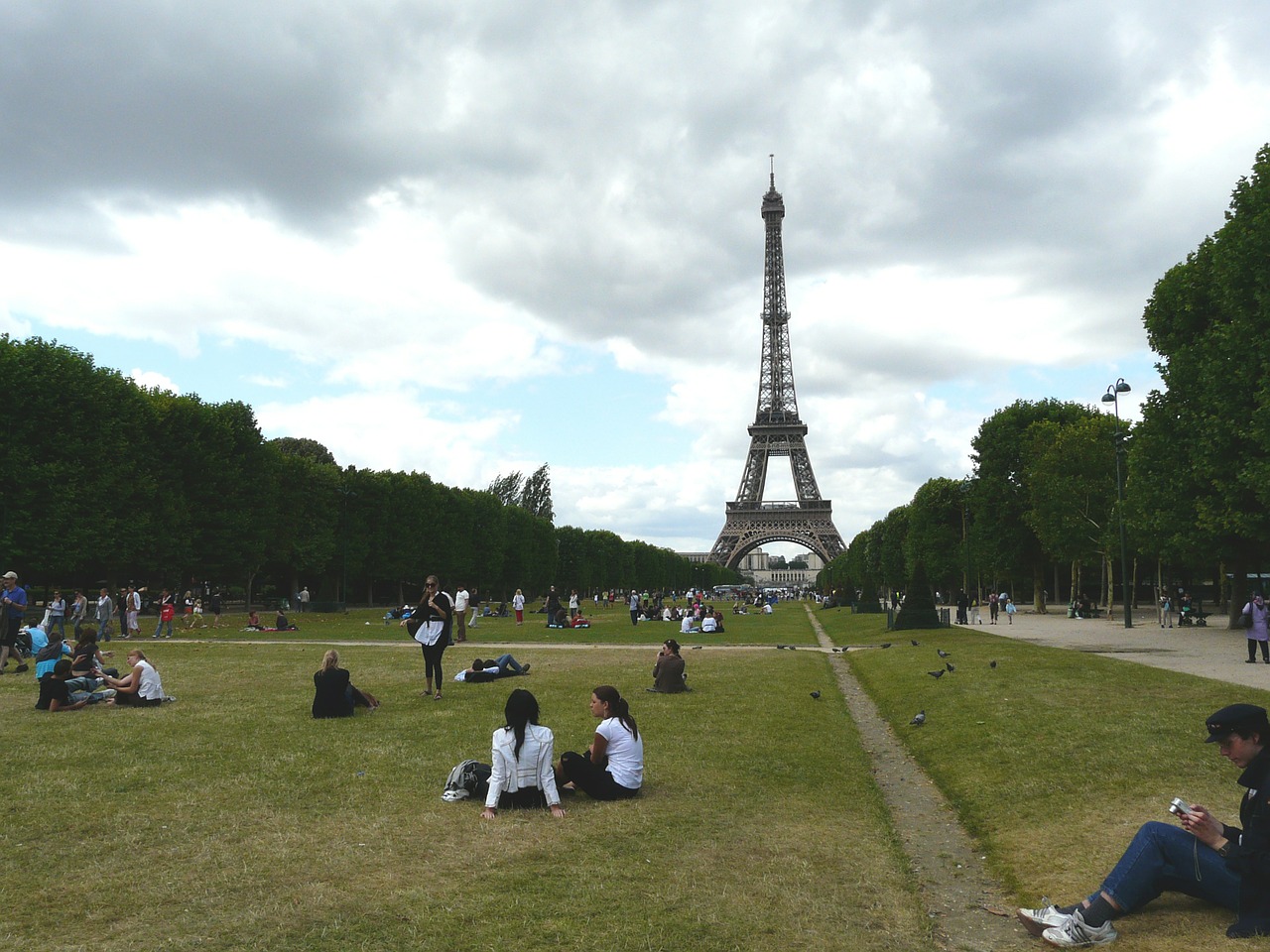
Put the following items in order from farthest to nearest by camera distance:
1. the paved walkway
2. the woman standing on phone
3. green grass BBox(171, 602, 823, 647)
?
green grass BBox(171, 602, 823, 647), the paved walkway, the woman standing on phone

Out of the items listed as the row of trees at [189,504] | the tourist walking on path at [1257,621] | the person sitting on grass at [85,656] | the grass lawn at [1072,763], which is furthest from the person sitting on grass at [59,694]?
the row of trees at [189,504]

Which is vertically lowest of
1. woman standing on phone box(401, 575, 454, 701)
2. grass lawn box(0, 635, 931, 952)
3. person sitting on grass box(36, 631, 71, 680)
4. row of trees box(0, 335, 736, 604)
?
grass lawn box(0, 635, 931, 952)

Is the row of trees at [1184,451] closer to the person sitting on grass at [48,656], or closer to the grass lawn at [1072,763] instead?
the grass lawn at [1072,763]

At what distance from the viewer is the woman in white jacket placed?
9.69 m

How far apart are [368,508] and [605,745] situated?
2230 inches

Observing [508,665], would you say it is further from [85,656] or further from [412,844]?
[412,844]

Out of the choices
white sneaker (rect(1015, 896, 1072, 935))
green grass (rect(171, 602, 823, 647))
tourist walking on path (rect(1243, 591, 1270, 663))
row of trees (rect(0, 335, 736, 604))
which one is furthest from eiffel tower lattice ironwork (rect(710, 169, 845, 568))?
white sneaker (rect(1015, 896, 1072, 935))

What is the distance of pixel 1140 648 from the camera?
2916 centimetres

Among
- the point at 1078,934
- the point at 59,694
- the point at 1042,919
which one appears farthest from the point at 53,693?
the point at 1078,934

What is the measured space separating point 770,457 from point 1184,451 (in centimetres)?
10031

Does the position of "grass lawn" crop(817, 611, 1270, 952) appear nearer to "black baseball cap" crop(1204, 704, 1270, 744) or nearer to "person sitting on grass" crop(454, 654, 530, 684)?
"black baseball cap" crop(1204, 704, 1270, 744)

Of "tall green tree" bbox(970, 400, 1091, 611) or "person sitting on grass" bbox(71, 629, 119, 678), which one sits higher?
"tall green tree" bbox(970, 400, 1091, 611)

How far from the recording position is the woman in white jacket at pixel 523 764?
9688 mm

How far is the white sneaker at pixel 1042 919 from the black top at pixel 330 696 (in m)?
11.2
